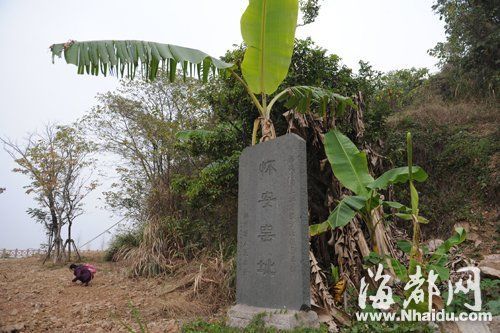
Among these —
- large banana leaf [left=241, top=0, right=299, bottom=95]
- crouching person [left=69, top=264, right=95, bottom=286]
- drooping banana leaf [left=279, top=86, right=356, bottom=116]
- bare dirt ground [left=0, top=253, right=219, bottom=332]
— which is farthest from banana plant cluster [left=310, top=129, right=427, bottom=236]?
crouching person [left=69, top=264, right=95, bottom=286]

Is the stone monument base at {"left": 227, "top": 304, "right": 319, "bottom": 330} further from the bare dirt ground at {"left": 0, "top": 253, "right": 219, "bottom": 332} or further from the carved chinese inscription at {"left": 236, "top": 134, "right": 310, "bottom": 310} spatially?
the bare dirt ground at {"left": 0, "top": 253, "right": 219, "bottom": 332}

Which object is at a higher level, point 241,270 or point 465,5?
point 465,5

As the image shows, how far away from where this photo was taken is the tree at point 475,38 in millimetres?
8984

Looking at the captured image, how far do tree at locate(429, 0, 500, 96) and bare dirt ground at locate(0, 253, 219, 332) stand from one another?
335 inches

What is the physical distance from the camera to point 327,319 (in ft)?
12.0

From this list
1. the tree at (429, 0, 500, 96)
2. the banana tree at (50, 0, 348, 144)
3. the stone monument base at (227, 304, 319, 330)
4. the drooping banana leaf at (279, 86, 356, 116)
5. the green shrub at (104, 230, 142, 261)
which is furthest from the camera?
the green shrub at (104, 230, 142, 261)

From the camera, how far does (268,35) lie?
4227mm

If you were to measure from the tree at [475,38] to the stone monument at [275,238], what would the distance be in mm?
7342

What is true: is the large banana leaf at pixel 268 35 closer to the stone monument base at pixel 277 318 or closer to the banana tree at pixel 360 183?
the banana tree at pixel 360 183

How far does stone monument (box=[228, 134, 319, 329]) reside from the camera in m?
3.45

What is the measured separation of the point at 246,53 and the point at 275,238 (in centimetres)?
206

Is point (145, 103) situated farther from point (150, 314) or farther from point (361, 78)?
point (150, 314)

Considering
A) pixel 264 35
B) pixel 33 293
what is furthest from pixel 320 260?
pixel 33 293

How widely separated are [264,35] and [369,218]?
246 centimetres
